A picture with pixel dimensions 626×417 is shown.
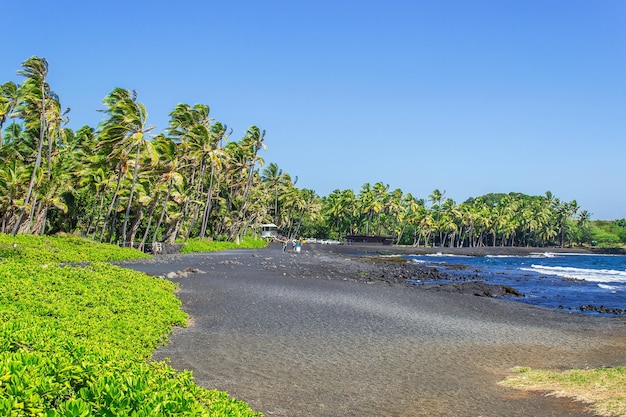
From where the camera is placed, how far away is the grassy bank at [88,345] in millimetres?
4488

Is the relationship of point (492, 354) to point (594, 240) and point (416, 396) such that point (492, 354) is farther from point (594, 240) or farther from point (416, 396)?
point (594, 240)

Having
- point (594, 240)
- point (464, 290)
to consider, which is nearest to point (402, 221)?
point (594, 240)

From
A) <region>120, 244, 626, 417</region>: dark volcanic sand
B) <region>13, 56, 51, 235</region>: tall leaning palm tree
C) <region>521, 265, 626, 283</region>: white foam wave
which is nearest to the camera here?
<region>120, 244, 626, 417</region>: dark volcanic sand

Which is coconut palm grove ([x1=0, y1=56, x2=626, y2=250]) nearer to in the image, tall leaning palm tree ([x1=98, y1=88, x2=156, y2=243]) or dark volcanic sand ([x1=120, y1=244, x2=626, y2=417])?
tall leaning palm tree ([x1=98, y1=88, x2=156, y2=243])

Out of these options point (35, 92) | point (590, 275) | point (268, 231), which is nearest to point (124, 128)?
point (35, 92)

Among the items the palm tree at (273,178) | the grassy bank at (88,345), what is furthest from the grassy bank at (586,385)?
the palm tree at (273,178)

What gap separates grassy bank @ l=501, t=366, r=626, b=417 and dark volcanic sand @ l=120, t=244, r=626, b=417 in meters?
0.35

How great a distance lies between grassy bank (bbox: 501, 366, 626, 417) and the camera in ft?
29.1

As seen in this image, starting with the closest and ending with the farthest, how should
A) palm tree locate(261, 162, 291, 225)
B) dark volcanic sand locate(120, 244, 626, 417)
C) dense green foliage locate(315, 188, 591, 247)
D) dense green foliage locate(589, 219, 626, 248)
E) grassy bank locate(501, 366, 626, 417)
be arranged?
grassy bank locate(501, 366, 626, 417) < dark volcanic sand locate(120, 244, 626, 417) < palm tree locate(261, 162, 291, 225) < dense green foliage locate(315, 188, 591, 247) < dense green foliage locate(589, 219, 626, 248)

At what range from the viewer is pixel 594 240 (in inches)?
6014

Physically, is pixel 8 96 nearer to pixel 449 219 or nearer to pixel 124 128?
pixel 124 128

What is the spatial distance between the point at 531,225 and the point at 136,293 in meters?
129

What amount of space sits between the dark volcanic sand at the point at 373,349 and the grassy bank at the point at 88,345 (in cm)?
123

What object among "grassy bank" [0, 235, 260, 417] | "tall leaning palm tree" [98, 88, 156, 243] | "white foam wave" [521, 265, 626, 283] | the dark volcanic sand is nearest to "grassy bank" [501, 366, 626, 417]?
the dark volcanic sand
